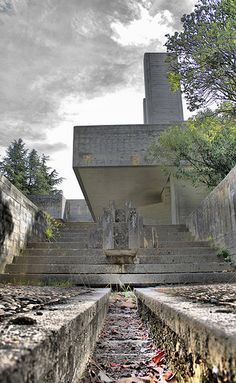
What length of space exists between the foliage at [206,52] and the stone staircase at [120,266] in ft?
11.4

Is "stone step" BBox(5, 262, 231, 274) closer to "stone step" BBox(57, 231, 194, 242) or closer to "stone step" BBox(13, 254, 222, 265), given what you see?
"stone step" BBox(13, 254, 222, 265)

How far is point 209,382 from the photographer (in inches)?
37.8

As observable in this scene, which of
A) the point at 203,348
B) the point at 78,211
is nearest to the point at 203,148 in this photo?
the point at 203,348

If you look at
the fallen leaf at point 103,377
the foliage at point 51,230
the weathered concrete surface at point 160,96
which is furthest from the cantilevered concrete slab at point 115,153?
the fallen leaf at point 103,377

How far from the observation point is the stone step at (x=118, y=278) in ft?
19.0

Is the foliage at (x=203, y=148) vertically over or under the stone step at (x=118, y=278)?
over

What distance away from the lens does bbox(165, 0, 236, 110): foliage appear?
611 cm

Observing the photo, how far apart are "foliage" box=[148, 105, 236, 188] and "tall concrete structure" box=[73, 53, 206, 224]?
105 cm

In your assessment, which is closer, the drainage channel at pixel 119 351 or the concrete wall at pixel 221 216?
the drainage channel at pixel 119 351

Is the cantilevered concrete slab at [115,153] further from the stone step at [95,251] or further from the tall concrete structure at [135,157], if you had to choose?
the stone step at [95,251]

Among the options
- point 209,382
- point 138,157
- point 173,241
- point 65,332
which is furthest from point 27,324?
point 138,157

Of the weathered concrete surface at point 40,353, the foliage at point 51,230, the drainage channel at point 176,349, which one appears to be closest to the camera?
the weathered concrete surface at point 40,353

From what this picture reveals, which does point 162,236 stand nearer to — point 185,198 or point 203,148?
point 203,148

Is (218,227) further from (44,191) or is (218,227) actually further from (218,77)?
(44,191)
